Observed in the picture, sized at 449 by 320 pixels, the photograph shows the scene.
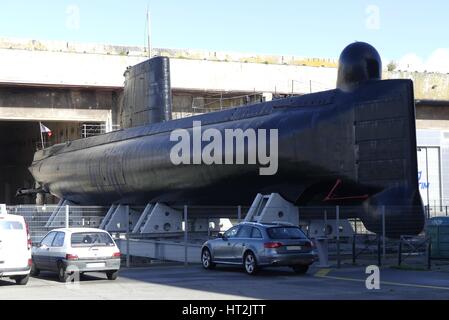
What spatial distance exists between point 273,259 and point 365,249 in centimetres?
479

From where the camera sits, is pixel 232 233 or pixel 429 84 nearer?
pixel 232 233

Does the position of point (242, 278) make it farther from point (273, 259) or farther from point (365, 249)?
point (365, 249)

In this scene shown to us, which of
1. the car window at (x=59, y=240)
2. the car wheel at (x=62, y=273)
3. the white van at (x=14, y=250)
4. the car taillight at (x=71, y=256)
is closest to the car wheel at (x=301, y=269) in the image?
the car taillight at (x=71, y=256)

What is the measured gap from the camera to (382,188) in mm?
22219

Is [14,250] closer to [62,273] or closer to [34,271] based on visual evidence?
[62,273]

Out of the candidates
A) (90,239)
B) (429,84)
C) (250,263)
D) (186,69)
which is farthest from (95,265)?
(429,84)

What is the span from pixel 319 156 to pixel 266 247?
5.54 meters

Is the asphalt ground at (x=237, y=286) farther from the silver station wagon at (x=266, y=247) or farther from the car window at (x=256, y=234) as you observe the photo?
the car window at (x=256, y=234)

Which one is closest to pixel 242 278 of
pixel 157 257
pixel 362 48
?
pixel 157 257

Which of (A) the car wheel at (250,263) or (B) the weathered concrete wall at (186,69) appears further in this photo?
(B) the weathered concrete wall at (186,69)

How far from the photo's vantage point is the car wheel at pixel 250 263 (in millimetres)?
19000

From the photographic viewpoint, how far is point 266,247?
18750mm

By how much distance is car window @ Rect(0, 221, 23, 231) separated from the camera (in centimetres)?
1702

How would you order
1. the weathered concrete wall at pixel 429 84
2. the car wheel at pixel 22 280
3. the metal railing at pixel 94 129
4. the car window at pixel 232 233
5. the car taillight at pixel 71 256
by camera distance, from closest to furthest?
the car wheel at pixel 22 280, the car taillight at pixel 71 256, the car window at pixel 232 233, the metal railing at pixel 94 129, the weathered concrete wall at pixel 429 84
